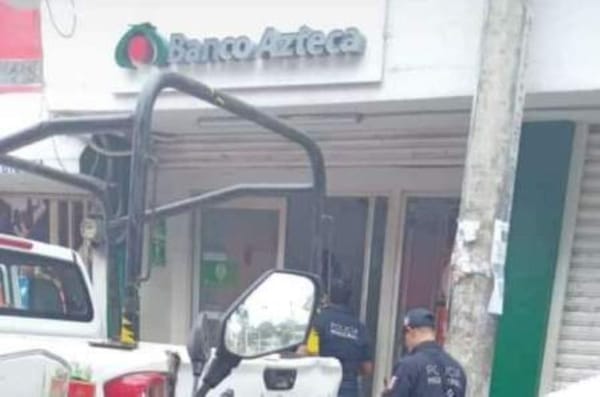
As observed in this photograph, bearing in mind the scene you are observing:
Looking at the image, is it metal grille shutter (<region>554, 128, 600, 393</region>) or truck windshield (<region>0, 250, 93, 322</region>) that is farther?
metal grille shutter (<region>554, 128, 600, 393</region>)

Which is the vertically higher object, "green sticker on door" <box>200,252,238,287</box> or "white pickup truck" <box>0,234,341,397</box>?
"white pickup truck" <box>0,234,341,397</box>

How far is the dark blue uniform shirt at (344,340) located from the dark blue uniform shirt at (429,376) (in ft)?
4.54

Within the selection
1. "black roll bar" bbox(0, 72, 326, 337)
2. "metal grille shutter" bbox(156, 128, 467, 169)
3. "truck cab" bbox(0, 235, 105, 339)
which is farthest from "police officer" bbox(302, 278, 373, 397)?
"black roll bar" bbox(0, 72, 326, 337)

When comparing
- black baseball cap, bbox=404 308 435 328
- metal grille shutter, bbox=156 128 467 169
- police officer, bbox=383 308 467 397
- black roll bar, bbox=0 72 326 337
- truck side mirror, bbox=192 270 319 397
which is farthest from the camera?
metal grille shutter, bbox=156 128 467 169

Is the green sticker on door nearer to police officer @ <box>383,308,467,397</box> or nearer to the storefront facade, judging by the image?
the storefront facade

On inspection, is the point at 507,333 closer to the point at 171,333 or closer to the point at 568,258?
the point at 568,258

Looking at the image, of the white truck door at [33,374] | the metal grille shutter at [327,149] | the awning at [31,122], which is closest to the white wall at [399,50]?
the awning at [31,122]

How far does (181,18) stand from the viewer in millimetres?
6309

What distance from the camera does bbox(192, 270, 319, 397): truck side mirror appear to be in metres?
1.83

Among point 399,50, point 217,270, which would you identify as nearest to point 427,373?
point 399,50

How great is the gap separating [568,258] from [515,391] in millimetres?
1062

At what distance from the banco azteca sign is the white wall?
0.39 ft

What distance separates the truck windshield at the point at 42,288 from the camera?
10.2 feet

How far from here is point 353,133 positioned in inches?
260
